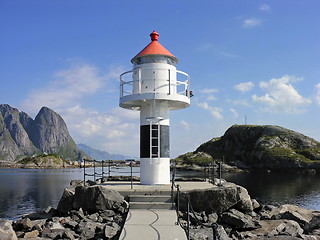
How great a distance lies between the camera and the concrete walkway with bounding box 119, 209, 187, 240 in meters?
9.62

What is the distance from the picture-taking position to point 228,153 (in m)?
97.4

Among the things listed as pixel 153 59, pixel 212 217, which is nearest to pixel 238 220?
pixel 212 217

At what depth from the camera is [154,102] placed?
53.4 ft

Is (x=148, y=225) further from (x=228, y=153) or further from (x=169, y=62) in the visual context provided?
(x=228, y=153)

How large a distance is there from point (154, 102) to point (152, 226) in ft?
22.9

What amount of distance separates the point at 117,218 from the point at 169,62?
319 inches

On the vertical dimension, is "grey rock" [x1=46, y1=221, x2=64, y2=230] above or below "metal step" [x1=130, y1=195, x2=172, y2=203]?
below

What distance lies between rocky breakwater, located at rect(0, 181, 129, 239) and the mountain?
71614mm

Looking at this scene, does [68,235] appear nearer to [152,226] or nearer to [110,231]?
[110,231]

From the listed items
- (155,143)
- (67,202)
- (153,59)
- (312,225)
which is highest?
(153,59)

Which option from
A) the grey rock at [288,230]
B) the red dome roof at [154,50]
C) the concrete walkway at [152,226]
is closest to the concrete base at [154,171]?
the concrete walkway at [152,226]

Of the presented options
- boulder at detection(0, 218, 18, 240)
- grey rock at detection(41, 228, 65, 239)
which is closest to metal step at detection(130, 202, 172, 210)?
grey rock at detection(41, 228, 65, 239)

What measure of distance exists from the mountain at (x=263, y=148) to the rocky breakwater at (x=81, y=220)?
71614 mm

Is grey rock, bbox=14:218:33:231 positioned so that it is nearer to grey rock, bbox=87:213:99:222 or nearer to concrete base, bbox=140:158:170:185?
grey rock, bbox=87:213:99:222
